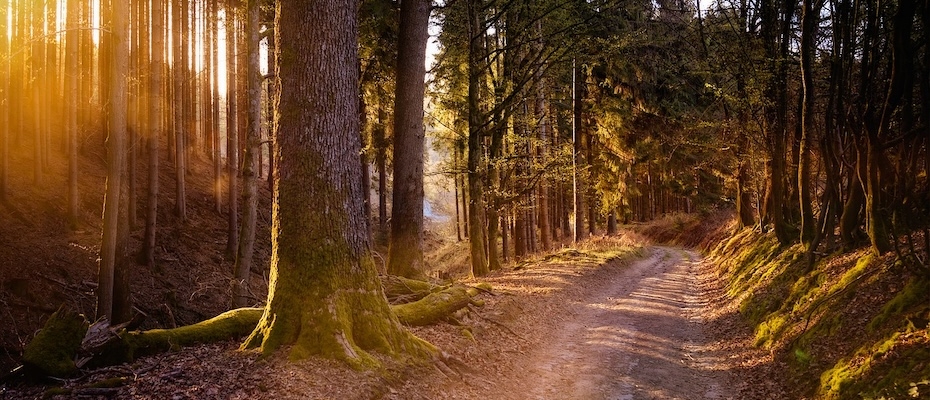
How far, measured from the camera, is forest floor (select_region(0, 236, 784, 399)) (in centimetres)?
493

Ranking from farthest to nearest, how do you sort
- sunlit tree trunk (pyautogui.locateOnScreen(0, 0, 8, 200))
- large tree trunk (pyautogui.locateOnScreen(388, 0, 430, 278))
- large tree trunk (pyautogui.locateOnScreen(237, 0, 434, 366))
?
1. sunlit tree trunk (pyautogui.locateOnScreen(0, 0, 8, 200))
2. large tree trunk (pyautogui.locateOnScreen(388, 0, 430, 278))
3. large tree trunk (pyautogui.locateOnScreen(237, 0, 434, 366))

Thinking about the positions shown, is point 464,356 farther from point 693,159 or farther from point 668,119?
point 693,159

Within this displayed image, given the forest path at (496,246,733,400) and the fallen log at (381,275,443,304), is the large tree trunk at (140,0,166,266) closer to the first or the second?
the fallen log at (381,275,443,304)

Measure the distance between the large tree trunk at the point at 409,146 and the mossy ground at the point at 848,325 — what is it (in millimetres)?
6621

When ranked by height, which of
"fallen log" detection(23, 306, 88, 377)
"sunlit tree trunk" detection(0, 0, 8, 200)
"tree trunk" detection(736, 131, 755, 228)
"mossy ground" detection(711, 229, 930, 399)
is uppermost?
"sunlit tree trunk" detection(0, 0, 8, 200)

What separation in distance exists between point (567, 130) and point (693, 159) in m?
8.42

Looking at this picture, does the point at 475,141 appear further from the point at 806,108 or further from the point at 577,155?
the point at 806,108

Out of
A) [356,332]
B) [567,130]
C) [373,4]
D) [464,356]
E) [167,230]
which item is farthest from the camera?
[567,130]

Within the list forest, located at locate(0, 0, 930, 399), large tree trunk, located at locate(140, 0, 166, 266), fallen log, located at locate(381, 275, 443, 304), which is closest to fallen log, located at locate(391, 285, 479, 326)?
forest, located at locate(0, 0, 930, 399)

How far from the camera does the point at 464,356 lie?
727 cm

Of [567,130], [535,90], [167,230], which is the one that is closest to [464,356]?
[535,90]

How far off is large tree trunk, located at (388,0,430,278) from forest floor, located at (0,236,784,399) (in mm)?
2047

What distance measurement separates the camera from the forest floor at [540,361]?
4930 millimetres

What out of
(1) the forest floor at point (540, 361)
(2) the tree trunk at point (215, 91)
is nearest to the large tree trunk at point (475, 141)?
(1) the forest floor at point (540, 361)
